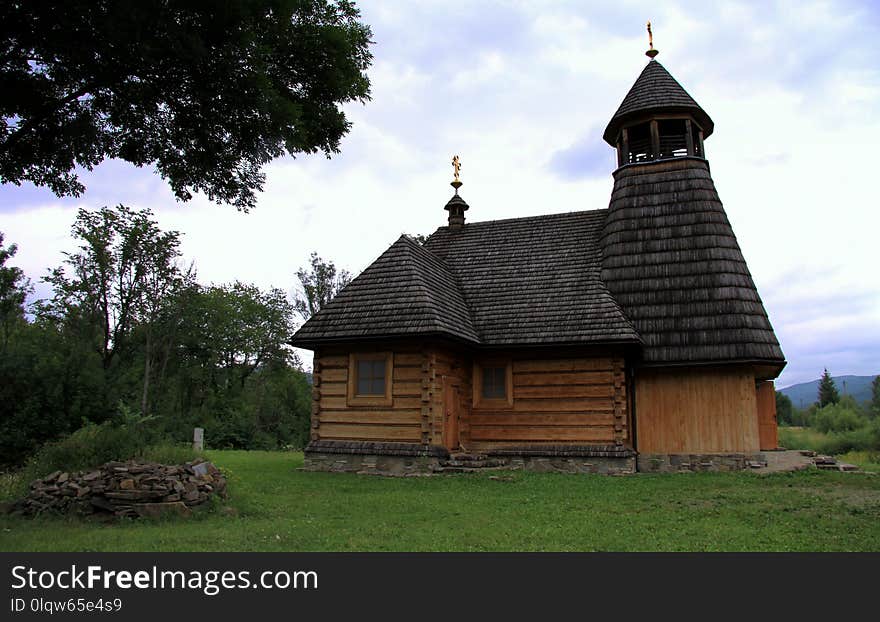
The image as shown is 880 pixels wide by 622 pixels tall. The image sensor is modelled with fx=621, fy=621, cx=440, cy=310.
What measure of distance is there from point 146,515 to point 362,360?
7827 mm

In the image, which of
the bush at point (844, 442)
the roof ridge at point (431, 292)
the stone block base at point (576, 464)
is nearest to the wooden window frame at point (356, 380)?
Result: the roof ridge at point (431, 292)

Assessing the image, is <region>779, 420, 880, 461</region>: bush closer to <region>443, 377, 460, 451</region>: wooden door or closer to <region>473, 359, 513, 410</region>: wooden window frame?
<region>473, 359, 513, 410</region>: wooden window frame

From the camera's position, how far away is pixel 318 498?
11.1 m

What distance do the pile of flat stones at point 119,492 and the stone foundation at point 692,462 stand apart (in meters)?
10.7

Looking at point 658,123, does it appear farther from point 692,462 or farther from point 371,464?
point 371,464

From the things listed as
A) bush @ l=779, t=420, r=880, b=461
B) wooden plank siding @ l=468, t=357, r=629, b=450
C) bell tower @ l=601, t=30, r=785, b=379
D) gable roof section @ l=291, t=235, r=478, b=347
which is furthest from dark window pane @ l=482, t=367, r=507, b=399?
bush @ l=779, t=420, r=880, b=461

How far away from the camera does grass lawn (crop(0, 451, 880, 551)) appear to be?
7121 millimetres

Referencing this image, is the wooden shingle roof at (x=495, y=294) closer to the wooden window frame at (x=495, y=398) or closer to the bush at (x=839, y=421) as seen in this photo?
the wooden window frame at (x=495, y=398)

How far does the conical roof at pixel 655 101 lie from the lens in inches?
715

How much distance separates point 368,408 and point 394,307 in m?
2.62

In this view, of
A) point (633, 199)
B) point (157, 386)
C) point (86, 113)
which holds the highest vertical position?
point (633, 199)
